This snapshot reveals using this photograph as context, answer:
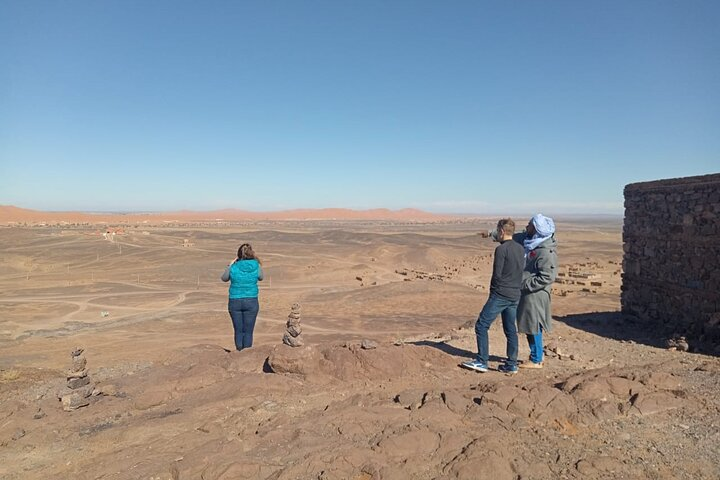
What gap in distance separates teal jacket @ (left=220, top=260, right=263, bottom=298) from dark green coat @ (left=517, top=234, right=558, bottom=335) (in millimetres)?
4176

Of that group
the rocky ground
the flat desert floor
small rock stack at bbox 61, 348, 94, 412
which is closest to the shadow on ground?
the flat desert floor

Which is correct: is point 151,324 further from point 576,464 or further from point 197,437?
point 576,464

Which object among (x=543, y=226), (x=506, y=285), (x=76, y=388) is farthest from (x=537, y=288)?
(x=76, y=388)

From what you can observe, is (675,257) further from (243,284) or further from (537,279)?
(243,284)

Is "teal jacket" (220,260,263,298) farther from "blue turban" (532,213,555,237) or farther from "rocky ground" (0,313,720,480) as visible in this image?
"blue turban" (532,213,555,237)

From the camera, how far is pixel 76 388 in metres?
6.48

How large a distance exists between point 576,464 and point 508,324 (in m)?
2.58

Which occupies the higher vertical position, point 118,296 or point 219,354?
point 219,354

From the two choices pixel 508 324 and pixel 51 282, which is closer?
pixel 508 324

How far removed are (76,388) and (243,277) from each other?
2746 millimetres

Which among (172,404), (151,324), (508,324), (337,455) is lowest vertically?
(151,324)

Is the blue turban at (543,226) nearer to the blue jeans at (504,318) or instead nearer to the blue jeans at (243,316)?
the blue jeans at (504,318)

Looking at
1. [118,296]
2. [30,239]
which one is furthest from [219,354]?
[30,239]

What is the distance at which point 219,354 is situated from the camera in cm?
786
